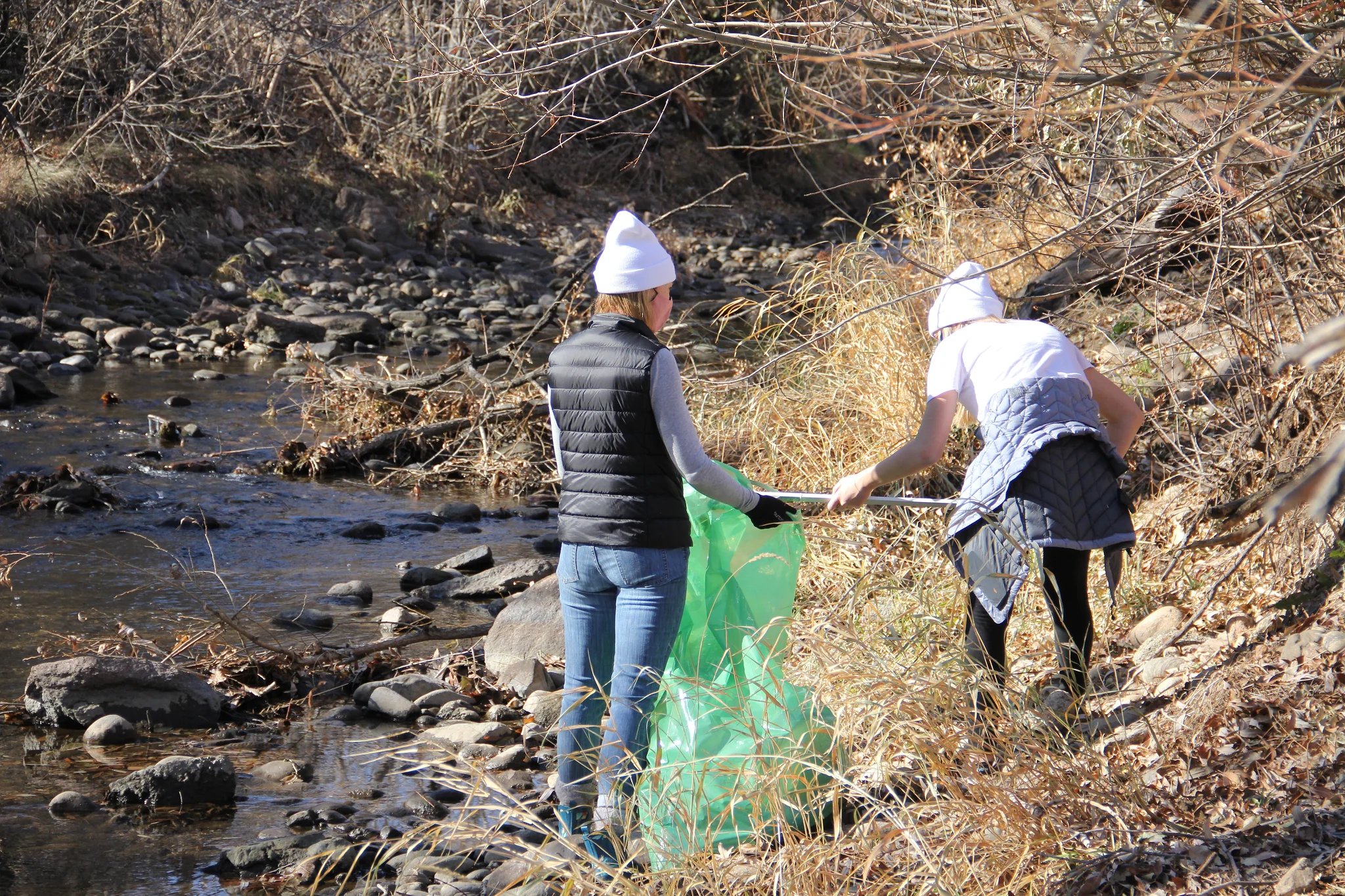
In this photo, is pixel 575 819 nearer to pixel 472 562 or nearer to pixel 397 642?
pixel 397 642

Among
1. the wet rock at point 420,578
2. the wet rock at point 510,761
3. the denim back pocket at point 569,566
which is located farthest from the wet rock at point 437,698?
the denim back pocket at point 569,566

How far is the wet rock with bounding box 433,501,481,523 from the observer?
→ 8656 millimetres

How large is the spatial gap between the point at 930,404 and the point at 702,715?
1211mm

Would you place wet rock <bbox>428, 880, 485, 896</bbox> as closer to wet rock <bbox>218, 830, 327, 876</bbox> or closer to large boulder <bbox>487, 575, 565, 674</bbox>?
wet rock <bbox>218, 830, 327, 876</bbox>

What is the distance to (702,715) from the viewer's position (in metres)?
3.58

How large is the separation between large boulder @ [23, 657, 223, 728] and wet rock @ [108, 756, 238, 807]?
0.68m

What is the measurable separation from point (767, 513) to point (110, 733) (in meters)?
2.88

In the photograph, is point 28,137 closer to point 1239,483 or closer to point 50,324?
point 50,324

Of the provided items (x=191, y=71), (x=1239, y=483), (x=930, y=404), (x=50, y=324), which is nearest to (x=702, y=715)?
(x=930, y=404)

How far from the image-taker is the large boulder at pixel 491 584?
697 centimetres

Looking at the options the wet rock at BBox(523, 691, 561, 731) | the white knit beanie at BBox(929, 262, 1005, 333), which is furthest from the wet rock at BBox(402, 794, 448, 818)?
the white knit beanie at BBox(929, 262, 1005, 333)

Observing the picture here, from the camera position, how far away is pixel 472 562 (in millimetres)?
7438

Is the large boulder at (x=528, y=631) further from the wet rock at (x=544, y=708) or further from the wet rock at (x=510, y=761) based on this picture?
the wet rock at (x=510, y=761)

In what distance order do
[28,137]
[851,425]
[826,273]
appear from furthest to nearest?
[28,137]
[826,273]
[851,425]
